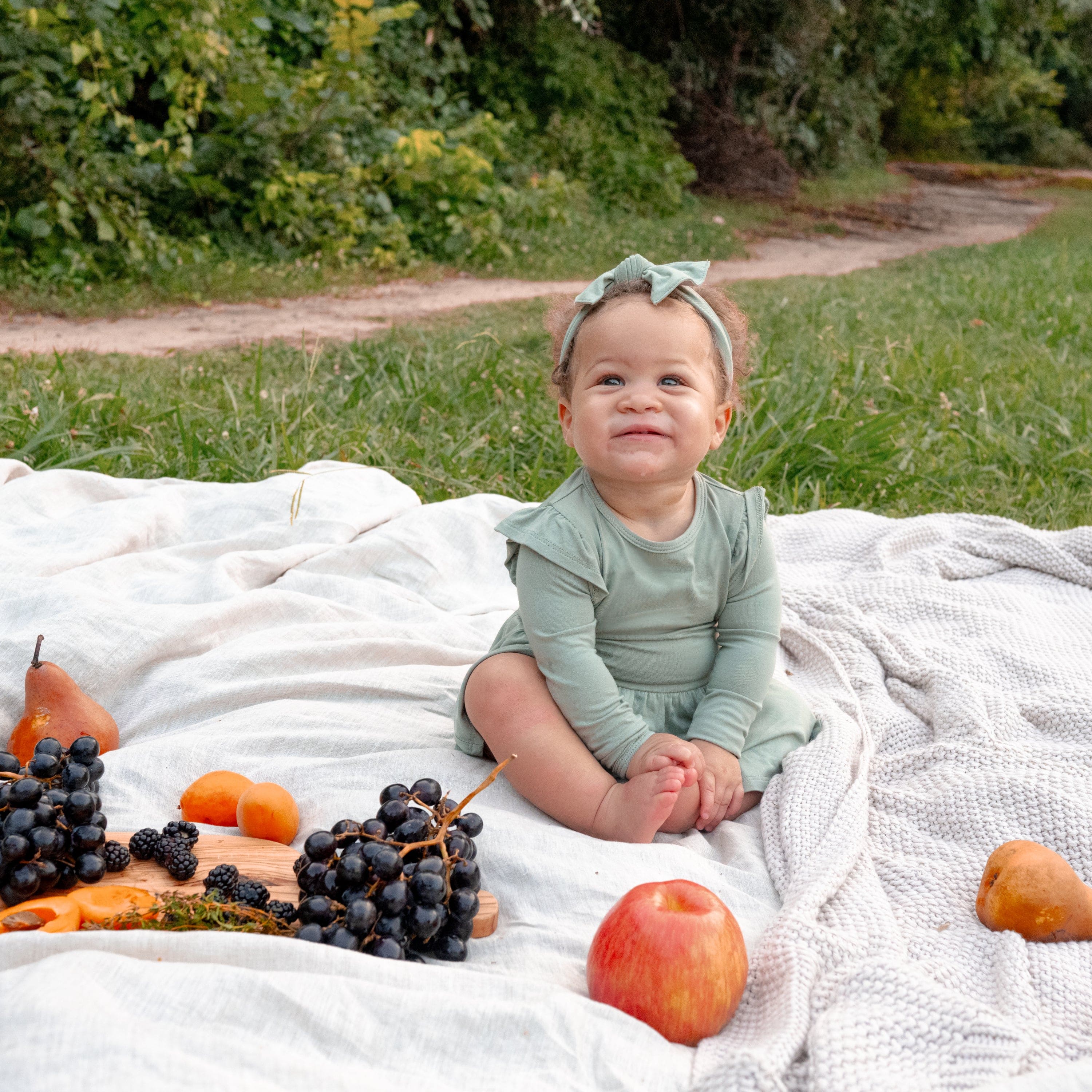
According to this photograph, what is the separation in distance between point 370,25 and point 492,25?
12.7ft

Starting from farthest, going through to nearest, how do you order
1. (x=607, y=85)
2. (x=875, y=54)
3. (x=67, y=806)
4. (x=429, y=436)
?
(x=875, y=54), (x=607, y=85), (x=429, y=436), (x=67, y=806)

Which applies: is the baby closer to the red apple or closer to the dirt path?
the red apple

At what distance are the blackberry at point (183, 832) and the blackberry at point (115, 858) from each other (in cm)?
7

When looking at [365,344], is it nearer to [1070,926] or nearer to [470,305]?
[470,305]

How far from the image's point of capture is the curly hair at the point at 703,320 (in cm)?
218

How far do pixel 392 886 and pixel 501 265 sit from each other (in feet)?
26.0

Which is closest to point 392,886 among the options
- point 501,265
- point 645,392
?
point 645,392

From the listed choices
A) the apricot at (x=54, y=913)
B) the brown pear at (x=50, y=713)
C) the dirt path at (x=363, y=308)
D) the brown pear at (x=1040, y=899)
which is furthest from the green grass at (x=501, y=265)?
the brown pear at (x=1040, y=899)

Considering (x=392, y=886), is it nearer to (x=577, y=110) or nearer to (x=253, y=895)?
(x=253, y=895)

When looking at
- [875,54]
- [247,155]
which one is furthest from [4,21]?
[875,54]

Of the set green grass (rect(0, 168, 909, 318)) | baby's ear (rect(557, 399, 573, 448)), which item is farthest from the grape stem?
green grass (rect(0, 168, 909, 318))

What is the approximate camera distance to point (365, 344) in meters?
5.46

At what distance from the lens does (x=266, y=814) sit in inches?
79.0

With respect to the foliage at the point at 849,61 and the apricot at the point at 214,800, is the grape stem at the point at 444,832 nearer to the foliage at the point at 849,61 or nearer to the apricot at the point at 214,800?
the apricot at the point at 214,800
